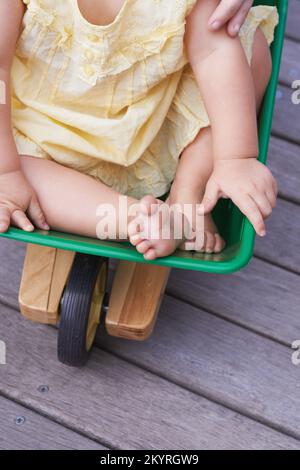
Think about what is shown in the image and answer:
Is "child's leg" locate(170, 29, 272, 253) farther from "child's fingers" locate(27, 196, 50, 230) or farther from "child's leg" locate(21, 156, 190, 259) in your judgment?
"child's fingers" locate(27, 196, 50, 230)

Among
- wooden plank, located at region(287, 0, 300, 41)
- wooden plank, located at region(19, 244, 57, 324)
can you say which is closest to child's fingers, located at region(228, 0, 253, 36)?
wooden plank, located at region(19, 244, 57, 324)

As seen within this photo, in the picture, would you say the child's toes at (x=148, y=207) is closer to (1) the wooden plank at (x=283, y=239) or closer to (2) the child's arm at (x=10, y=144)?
(2) the child's arm at (x=10, y=144)

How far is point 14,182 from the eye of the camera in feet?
3.64

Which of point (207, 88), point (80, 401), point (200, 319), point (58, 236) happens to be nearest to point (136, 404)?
point (80, 401)

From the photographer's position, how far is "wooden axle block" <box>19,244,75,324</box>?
4.02 feet

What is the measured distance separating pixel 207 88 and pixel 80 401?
526mm

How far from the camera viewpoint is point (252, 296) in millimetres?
1408

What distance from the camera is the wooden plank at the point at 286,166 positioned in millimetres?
1564

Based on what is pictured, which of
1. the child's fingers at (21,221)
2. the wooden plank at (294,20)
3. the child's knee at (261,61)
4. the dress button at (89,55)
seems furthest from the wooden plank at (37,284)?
the wooden plank at (294,20)

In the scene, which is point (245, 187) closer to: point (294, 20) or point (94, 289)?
point (94, 289)

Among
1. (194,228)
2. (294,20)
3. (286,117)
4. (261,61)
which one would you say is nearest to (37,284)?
(194,228)

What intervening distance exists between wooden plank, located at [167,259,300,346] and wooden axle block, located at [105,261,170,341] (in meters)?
0.14

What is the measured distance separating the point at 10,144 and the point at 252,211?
1.16 feet
